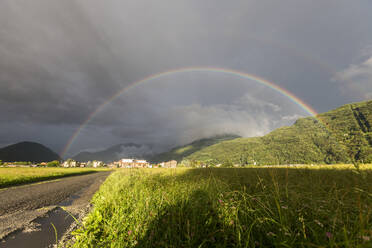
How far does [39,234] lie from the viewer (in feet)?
11.0

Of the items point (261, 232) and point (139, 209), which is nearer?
point (261, 232)

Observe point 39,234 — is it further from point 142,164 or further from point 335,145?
point 142,164

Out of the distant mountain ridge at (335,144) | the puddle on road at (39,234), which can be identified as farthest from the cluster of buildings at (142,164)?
the distant mountain ridge at (335,144)

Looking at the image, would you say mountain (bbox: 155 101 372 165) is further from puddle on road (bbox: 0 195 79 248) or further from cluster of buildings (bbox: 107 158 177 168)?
cluster of buildings (bbox: 107 158 177 168)

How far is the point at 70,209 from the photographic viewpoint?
5215 millimetres

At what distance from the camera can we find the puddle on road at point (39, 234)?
292 cm

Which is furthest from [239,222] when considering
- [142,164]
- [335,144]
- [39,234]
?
[142,164]

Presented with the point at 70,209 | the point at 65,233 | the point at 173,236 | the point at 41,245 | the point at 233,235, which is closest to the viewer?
the point at 233,235

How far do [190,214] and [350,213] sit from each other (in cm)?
228

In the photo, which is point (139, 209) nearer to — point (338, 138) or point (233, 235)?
point (233, 235)

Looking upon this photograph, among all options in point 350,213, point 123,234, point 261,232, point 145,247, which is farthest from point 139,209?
point 350,213

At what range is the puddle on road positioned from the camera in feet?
9.59

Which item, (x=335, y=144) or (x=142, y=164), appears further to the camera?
(x=142, y=164)

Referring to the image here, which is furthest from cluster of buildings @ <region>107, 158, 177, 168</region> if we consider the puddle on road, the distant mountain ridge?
the distant mountain ridge
